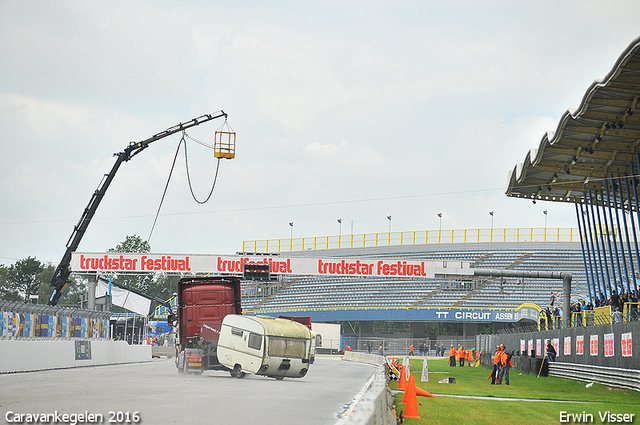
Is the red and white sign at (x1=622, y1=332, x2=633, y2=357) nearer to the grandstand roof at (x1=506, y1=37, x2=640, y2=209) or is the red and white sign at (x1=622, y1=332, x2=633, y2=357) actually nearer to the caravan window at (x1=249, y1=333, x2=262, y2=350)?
the grandstand roof at (x1=506, y1=37, x2=640, y2=209)

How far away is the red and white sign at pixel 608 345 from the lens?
24922 mm

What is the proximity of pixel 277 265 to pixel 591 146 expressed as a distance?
75.5ft

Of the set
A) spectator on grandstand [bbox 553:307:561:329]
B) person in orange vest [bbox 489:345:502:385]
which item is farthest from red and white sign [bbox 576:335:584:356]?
spectator on grandstand [bbox 553:307:561:329]

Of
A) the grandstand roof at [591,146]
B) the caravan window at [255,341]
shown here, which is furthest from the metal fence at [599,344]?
the caravan window at [255,341]

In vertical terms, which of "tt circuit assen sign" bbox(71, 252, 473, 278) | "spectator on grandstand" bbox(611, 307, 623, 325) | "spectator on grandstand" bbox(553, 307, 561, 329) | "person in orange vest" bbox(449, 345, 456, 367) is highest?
"tt circuit assen sign" bbox(71, 252, 473, 278)

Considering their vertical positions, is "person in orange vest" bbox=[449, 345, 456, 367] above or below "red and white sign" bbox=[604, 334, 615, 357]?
below

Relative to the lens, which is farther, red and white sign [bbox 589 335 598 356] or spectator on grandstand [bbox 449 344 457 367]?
spectator on grandstand [bbox 449 344 457 367]

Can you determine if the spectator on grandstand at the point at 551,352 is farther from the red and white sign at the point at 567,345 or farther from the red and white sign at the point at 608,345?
the red and white sign at the point at 608,345

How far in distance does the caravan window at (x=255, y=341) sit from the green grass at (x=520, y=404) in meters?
5.41

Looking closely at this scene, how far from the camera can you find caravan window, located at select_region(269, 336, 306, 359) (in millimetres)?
23578

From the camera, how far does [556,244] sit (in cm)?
7069

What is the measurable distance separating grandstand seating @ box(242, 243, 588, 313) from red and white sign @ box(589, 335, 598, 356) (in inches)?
1421

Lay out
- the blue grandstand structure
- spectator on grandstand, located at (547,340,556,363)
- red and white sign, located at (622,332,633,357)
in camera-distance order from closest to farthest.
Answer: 1. red and white sign, located at (622,332,633,357)
2. spectator on grandstand, located at (547,340,556,363)
3. the blue grandstand structure

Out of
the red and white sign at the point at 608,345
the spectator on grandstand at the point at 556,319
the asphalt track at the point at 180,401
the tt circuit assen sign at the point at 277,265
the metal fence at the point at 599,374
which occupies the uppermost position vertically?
the tt circuit assen sign at the point at 277,265
